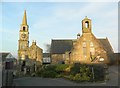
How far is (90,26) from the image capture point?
42.7 m

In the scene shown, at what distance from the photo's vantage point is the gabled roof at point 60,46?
167 ft

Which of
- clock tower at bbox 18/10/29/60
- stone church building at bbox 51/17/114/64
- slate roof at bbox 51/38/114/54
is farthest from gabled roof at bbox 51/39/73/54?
clock tower at bbox 18/10/29/60

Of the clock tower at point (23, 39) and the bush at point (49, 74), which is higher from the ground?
the clock tower at point (23, 39)

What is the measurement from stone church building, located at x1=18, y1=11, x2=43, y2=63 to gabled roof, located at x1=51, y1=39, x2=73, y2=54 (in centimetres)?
550

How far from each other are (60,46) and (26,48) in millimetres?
13081

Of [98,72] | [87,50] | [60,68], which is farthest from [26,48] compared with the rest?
[98,72]

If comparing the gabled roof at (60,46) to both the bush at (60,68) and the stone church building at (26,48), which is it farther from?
the bush at (60,68)

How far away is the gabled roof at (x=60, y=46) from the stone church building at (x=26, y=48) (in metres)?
5.50

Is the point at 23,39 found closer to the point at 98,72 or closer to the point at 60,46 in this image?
the point at 60,46

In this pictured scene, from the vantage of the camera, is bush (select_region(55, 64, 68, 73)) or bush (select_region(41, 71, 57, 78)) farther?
bush (select_region(55, 64, 68, 73))

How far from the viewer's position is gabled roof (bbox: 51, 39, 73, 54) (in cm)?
5103

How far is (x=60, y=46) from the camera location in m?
53.0

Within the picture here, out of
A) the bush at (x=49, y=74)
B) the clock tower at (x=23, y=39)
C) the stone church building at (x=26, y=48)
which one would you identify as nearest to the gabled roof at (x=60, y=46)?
the stone church building at (x=26, y=48)

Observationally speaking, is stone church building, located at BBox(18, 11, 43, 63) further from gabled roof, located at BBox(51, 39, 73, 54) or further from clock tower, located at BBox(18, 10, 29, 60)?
gabled roof, located at BBox(51, 39, 73, 54)
